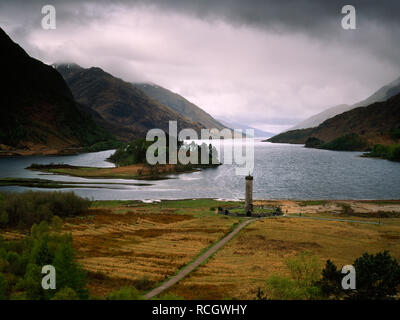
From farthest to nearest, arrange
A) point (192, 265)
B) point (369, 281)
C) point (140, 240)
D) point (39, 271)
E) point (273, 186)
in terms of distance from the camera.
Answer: point (273, 186) → point (140, 240) → point (192, 265) → point (39, 271) → point (369, 281)

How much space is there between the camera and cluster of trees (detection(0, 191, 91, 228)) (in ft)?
182

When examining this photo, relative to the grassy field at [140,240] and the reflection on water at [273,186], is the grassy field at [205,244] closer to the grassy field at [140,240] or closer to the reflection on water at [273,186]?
the grassy field at [140,240]

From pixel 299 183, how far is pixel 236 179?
2639 centimetres

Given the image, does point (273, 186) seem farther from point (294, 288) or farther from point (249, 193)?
point (294, 288)

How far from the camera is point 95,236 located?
48.8m

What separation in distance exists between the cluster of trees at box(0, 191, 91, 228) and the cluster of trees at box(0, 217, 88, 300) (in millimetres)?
20035

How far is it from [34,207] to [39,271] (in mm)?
40390

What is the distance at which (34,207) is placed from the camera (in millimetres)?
59156

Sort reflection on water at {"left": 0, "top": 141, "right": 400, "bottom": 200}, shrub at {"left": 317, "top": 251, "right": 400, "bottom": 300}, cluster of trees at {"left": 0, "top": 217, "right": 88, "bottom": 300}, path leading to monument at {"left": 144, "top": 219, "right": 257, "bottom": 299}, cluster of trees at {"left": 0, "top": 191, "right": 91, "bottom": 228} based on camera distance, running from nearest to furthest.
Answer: cluster of trees at {"left": 0, "top": 217, "right": 88, "bottom": 300}
shrub at {"left": 317, "top": 251, "right": 400, "bottom": 300}
path leading to monument at {"left": 144, "top": 219, "right": 257, "bottom": 299}
cluster of trees at {"left": 0, "top": 191, "right": 91, "bottom": 228}
reflection on water at {"left": 0, "top": 141, "right": 400, "bottom": 200}

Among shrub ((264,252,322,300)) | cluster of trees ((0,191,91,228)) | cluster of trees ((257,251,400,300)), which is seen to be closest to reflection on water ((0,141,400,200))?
cluster of trees ((0,191,91,228))

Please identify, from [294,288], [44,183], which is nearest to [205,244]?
[294,288]

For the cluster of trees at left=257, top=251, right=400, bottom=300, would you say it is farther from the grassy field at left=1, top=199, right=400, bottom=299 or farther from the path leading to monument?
the path leading to monument

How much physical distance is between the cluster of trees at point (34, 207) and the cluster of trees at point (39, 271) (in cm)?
2003

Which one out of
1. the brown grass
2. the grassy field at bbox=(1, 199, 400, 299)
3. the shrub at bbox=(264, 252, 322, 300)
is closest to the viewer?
the shrub at bbox=(264, 252, 322, 300)
